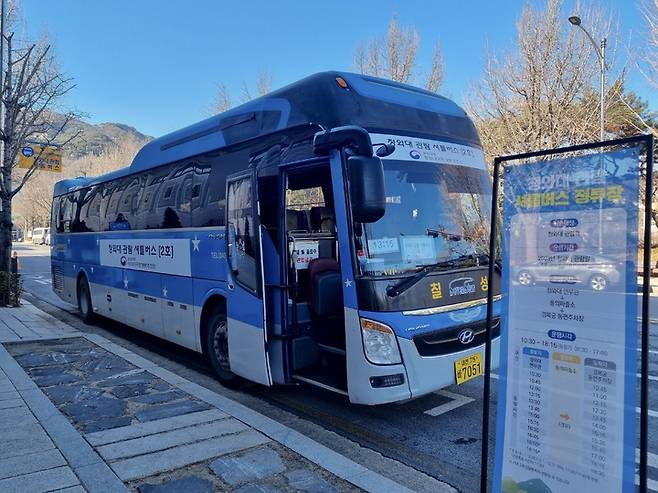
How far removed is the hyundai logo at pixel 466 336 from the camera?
4.69 metres

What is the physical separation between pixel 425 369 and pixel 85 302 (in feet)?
28.8

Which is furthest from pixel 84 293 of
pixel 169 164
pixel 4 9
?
pixel 4 9

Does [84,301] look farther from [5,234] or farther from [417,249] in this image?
[417,249]

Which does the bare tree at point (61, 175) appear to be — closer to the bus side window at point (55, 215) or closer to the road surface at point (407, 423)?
the bus side window at point (55, 215)

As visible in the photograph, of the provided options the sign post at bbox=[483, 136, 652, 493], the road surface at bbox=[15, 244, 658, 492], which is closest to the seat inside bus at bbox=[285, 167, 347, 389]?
the road surface at bbox=[15, 244, 658, 492]

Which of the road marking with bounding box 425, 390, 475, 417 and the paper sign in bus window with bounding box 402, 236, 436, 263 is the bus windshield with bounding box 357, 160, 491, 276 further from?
the road marking with bounding box 425, 390, 475, 417

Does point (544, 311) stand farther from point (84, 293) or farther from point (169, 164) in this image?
point (84, 293)

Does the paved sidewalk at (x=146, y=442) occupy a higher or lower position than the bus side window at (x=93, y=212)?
lower

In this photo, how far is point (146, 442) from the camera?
14.0ft

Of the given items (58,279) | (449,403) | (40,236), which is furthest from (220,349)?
(40,236)

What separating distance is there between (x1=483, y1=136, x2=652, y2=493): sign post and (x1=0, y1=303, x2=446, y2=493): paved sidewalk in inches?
51.8

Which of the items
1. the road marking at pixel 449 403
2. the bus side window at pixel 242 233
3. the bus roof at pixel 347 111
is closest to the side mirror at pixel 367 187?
the bus roof at pixel 347 111

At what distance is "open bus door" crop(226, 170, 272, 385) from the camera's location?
17.2 ft

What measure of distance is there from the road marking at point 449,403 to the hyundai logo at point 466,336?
3.30 ft
